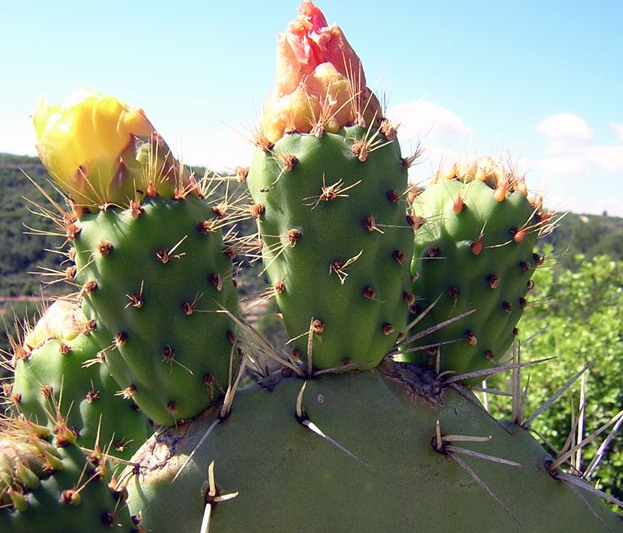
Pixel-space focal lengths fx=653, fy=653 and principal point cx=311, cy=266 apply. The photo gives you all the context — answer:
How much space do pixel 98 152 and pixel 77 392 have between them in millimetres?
693

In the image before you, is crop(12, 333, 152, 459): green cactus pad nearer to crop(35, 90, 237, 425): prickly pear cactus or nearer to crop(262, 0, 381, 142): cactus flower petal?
crop(35, 90, 237, 425): prickly pear cactus

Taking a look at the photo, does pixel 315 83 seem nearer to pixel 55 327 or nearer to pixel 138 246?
pixel 138 246

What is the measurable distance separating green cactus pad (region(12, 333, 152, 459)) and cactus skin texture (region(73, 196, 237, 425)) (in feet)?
1.00

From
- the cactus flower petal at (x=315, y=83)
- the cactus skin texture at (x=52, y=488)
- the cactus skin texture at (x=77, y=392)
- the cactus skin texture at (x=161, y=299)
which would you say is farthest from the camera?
the cactus skin texture at (x=77, y=392)

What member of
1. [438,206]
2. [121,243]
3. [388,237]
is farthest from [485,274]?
[121,243]

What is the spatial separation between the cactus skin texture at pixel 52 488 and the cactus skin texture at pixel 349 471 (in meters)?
0.22

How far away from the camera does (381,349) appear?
1527mm

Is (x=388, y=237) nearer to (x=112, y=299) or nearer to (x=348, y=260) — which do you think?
(x=348, y=260)

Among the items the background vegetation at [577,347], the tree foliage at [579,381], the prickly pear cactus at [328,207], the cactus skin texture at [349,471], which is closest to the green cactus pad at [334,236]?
the prickly pear cactus at [328,207]

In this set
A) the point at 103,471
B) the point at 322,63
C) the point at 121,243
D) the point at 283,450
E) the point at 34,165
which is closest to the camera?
the point at 103,471

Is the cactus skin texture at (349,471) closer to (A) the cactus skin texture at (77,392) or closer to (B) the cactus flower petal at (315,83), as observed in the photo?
(A) the cactus skin texture at (77,392)

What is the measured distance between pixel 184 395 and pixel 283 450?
247 mm

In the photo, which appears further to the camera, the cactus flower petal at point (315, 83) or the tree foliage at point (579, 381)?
the tree foliage at point (579, 381)

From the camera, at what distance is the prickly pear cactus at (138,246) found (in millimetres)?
1314
